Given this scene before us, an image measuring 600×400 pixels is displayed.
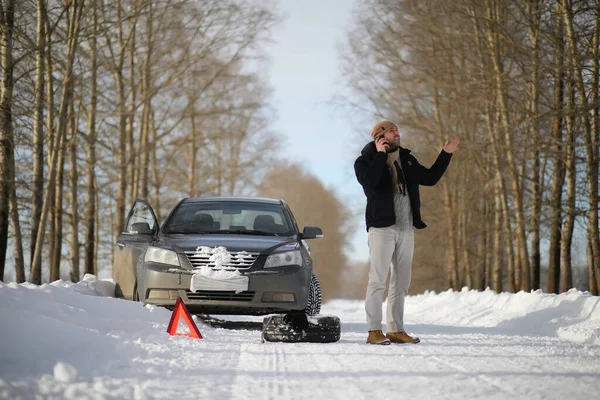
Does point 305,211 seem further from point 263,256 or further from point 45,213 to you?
point 263,256

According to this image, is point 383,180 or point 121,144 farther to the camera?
point 121,144

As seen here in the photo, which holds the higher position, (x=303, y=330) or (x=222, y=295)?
(x=222, y=295)

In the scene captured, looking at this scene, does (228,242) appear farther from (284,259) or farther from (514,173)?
(514,173)

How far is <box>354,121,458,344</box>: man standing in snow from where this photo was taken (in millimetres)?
8523

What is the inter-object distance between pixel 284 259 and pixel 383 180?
1557 mm

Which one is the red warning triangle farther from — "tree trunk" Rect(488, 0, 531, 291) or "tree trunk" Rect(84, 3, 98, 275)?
"tree trunk" Rect(84, 3, 98, 275)

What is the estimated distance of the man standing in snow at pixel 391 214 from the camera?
852 cm

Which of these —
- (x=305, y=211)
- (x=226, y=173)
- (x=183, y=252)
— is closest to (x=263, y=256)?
(x=183, y=252)

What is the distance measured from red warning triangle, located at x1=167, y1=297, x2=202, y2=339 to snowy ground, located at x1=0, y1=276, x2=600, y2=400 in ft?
0.51

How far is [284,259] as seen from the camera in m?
9.51

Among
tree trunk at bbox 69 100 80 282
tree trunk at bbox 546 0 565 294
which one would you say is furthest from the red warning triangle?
tree trunk at bbox 69 100 80 282

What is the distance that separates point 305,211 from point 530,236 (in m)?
46.9

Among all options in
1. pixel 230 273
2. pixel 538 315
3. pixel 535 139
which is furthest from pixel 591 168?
pixel 230 273

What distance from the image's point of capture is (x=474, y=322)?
1412cm
